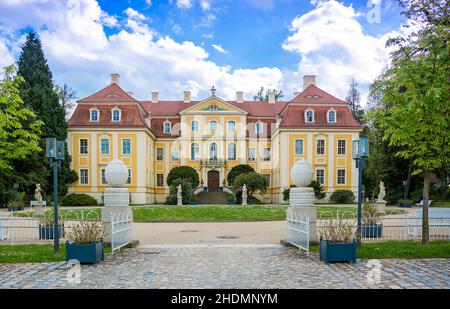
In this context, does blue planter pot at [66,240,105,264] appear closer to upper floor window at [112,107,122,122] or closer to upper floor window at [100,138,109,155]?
upper floor window at [100,138,109,155]

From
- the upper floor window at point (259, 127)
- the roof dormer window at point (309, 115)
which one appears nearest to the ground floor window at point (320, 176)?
the roof dormer window at point (309, 115)

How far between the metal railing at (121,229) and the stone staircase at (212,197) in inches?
1167

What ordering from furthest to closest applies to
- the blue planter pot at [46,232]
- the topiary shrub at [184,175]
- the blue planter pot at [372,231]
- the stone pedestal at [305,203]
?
the topiary shrub at [184,175] → the blue planter pot at [372,231] → the blue planter pot at [46,232] → the stone pedestal at [305,203]

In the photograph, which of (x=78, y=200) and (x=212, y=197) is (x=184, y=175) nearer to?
(x=212, y=197)

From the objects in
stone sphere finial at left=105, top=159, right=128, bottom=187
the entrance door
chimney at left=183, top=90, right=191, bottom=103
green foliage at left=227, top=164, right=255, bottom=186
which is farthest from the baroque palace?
stone sphere finial at left=105, top=159, right=128, bottom=187

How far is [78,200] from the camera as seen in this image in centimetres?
3794

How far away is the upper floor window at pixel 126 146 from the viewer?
42.1m

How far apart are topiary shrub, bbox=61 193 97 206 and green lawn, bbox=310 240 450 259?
31391 mm

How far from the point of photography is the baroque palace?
138 feet

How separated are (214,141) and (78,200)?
15163 mm

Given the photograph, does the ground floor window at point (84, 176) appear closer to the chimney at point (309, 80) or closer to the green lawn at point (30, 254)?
the chimney at point (309, 80)

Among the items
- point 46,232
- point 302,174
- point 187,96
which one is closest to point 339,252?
point 302,174
